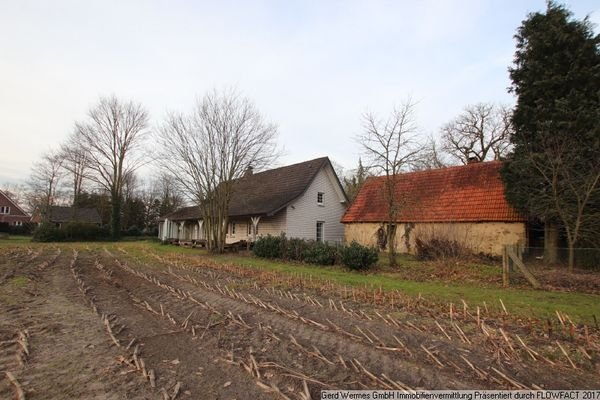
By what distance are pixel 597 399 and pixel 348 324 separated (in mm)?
3341

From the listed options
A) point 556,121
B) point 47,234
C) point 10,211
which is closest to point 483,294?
point 556,121

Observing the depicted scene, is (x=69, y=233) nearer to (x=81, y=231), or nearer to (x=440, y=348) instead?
(x=81, y=231)

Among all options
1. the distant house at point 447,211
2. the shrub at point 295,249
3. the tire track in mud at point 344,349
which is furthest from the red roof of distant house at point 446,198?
the tire track in mud at point 344,349

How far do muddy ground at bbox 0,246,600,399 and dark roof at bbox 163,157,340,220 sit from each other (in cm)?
1624

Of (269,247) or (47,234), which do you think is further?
(47,234)

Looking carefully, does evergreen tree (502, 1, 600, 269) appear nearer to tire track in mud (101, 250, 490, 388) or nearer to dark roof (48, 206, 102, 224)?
tire track in mud (101, 250, 490, 388)

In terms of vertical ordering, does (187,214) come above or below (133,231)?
above

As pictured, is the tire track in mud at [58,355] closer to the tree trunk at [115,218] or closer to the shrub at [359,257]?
the shrub at [359,257]

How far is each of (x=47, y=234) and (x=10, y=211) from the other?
36.6 metres

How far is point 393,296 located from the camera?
8414mm

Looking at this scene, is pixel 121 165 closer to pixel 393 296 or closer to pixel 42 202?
pixel 42 202

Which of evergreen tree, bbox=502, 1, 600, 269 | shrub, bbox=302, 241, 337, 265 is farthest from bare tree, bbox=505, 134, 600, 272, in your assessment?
shrub, bbox=302, 241, 337, 265

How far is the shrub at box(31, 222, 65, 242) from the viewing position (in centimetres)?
3491

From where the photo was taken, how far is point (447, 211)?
20.1 metres
